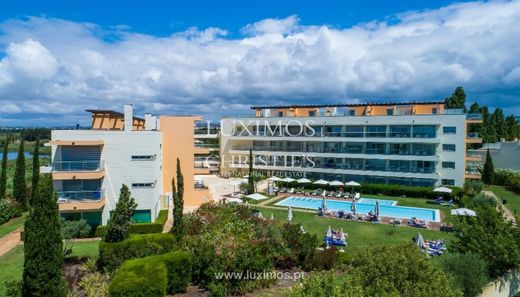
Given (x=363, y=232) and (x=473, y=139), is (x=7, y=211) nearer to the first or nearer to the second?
(x=363, y=232)

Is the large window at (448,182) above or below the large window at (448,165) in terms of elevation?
below

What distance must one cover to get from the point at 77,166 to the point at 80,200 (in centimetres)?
240

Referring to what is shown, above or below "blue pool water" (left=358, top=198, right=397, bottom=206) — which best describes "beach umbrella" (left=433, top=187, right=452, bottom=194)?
above

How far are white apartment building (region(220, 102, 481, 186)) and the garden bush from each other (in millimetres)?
26442

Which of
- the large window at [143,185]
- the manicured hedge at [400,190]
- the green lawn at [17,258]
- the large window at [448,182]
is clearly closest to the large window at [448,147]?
the large window at [448,182]

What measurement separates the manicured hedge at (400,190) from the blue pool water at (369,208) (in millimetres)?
3290

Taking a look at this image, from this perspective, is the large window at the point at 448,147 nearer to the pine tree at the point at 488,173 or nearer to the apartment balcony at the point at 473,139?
the apartment balcony at the point at 473,139

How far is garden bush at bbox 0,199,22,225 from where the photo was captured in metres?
28.4

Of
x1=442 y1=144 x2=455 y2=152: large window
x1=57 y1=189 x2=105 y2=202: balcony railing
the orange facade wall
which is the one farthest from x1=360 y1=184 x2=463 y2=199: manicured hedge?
x1=57 y1=189 x2=105 y2=202: balcony railing

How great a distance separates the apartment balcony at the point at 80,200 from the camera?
937 inches

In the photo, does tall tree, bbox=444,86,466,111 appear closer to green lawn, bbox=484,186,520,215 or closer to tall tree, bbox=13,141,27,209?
green lawn, bbox=484,186,520,215

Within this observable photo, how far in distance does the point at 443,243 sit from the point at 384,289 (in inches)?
551

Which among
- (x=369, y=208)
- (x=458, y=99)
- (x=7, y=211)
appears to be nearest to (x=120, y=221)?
(x=7, y=211)

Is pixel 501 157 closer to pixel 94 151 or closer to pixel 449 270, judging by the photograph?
pixel 449 270
